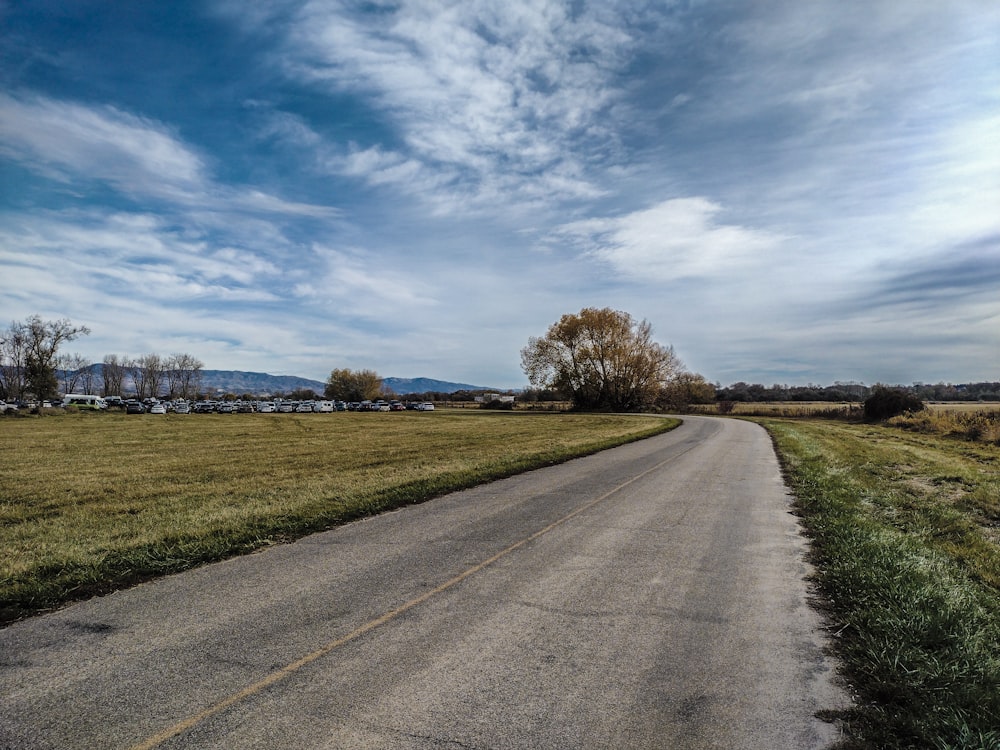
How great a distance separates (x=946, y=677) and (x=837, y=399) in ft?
398

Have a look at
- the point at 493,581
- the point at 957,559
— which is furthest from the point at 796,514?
the point at 493,581

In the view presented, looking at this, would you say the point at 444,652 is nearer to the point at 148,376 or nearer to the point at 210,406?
the point at 210,406

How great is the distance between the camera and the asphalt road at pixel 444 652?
12.0 ft

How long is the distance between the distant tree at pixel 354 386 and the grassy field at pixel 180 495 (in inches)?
4479

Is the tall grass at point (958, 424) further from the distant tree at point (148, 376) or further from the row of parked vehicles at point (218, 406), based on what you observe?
the distant tree at point (148, 376)

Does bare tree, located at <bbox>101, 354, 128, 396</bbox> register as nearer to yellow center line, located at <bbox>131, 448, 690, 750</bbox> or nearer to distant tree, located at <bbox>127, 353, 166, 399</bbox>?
distant tree, located at <bbox>127, 353, 166, 399</bbox>

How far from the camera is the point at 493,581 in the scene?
6.59 m

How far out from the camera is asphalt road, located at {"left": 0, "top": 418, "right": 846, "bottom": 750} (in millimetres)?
3660

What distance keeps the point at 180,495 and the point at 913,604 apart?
14239 mm

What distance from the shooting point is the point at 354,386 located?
14138 centimetres

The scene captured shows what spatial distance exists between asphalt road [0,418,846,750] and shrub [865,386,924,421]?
49.4 metres

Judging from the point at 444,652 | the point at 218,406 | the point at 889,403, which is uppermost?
the point at 889,403

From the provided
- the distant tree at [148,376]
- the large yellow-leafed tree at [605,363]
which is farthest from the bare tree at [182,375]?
the large yellow-leafed tree at [605,363]

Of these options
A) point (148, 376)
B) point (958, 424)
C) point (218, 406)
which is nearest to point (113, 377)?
point (148, 376)
